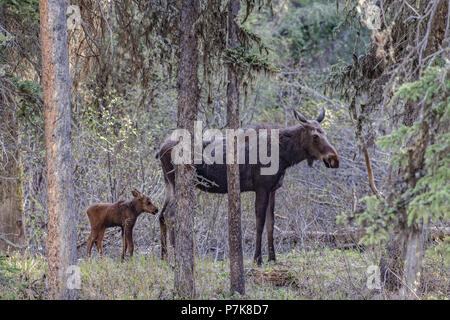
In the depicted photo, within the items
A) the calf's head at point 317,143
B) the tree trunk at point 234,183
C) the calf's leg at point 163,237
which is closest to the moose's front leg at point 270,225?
the calf's head at point 317,143

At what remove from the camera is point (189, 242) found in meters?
8.73

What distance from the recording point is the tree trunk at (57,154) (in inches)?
320

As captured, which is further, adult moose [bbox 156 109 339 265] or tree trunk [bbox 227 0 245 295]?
adult moose [bbox 156 109 339 265]

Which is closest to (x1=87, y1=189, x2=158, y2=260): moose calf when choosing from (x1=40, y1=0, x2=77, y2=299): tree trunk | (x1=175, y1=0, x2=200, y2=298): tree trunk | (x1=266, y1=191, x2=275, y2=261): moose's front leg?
(x1=266, y1=191, x2=275, y2=261): moose's front leg

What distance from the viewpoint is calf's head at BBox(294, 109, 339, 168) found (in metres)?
11.8

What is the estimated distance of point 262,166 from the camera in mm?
12195

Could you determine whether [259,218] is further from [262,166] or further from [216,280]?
[216,280]

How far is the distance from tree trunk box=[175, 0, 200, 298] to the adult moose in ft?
9.49

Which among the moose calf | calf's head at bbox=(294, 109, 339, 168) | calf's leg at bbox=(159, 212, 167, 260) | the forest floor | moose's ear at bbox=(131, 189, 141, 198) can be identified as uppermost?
calf's head at bbox=(294, 109, 339, 168)

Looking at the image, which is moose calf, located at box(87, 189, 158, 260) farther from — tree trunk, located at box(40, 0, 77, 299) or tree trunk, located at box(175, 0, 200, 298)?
tree trunk, located at box(40, 0, 77, 299)

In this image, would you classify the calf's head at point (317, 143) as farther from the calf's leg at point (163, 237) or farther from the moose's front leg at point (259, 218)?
the calf's leg at point (163, 237)

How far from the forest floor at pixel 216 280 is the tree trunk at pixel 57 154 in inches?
35.2

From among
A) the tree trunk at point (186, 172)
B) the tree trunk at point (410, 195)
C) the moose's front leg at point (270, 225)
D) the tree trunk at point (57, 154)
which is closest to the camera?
the tree trunk at point (410, 195)

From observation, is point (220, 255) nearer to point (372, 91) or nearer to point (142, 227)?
point (142, 227)
